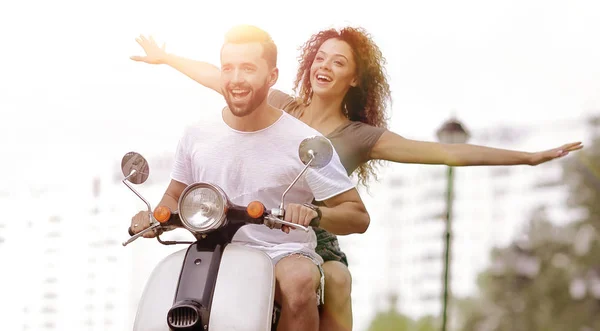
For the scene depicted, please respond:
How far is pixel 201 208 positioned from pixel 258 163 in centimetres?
41

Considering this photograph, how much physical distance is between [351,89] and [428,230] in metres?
72.3

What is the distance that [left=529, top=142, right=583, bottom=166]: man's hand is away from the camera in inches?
188

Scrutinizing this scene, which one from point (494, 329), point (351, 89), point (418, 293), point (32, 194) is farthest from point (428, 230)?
point (351, 89)

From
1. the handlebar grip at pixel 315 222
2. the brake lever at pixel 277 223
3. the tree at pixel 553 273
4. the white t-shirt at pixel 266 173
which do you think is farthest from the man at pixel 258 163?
Answer: the tree at pixel 553 273

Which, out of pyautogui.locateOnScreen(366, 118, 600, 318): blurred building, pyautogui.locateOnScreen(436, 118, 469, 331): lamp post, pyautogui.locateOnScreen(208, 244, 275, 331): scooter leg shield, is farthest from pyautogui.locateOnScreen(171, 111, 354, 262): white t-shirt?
pyautogui.locateOnScreen(366, 118, 600, 318): blurred building

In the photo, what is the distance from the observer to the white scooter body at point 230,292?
3.77 meters

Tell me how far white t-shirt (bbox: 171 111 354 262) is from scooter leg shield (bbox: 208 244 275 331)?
0.63 ft

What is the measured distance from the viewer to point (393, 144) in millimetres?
5215

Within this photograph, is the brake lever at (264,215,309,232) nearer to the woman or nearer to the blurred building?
the woman

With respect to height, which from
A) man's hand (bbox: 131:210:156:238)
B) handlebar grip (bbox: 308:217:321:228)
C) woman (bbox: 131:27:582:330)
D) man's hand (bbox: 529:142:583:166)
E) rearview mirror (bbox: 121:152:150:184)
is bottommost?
man's hand (bbox: 131:210:156:238)

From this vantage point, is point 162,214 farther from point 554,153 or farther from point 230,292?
point 554,153

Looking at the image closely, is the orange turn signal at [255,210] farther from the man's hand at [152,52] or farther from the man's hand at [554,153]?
the man's hand at [152,52]

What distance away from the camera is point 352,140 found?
5121 millimetres

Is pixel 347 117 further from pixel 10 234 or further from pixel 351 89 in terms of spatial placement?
pixel 10 234
